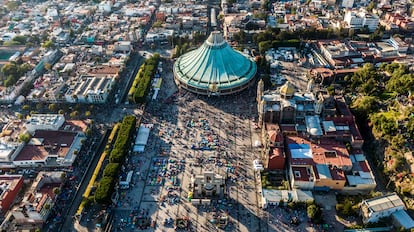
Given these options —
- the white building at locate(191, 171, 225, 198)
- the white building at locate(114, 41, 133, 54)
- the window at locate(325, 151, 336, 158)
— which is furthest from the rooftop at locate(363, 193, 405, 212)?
the white building at locate(114, 41, 133, 54)

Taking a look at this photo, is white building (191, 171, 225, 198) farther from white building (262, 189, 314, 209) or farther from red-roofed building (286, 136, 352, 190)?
red-roofed building (286, 136, 352, 190)

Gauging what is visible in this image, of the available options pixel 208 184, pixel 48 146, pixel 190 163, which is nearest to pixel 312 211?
pixel 208 184

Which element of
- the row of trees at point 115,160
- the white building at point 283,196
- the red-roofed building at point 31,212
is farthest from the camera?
the row of trees at point 115,160

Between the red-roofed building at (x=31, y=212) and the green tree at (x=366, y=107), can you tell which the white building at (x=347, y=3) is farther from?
the red-roofed building at (x=31, y=212)

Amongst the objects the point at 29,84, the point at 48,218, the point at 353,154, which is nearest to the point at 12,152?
the point at 48,218

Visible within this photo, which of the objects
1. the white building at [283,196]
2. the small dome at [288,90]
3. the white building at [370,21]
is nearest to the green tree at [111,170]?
the white building at [283,196]

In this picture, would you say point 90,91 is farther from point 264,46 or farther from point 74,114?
point 264,46
